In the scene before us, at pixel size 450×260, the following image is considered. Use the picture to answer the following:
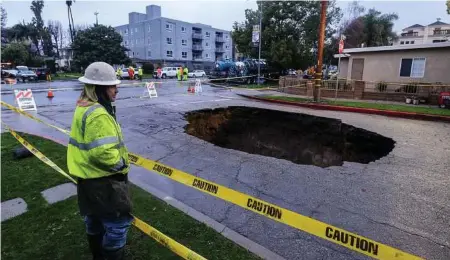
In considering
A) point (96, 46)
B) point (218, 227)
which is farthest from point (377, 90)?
point (96, 46)

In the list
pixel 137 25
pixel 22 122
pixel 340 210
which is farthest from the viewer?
pixel 137 25

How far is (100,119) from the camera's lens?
7.65ft

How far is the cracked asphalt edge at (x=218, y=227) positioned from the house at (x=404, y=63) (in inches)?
742

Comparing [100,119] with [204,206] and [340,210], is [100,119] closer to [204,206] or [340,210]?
[204,206]

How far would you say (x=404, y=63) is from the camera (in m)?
19.0

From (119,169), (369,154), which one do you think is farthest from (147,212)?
(369,154)

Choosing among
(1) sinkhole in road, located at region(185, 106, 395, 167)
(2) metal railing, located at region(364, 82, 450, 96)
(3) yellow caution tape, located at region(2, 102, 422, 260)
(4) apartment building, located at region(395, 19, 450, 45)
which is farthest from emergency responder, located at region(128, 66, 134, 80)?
(4) apartment building, located at region(395, 19, 450, 45)

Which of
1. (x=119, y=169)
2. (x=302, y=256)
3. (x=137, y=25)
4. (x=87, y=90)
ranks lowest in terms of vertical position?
(x=302, y=256)

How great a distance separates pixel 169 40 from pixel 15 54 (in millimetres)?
28042

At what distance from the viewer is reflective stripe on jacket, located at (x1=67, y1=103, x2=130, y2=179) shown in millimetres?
2324

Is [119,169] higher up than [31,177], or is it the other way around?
[119,169]

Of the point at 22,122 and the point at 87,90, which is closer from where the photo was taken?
the point at 87,90

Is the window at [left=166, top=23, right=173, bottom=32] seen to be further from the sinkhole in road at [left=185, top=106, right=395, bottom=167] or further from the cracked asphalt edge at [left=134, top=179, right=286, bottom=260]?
the cracked asphalt edge at [left=134, top=179, right=286, bottom=260]

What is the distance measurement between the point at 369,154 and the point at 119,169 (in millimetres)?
6509
